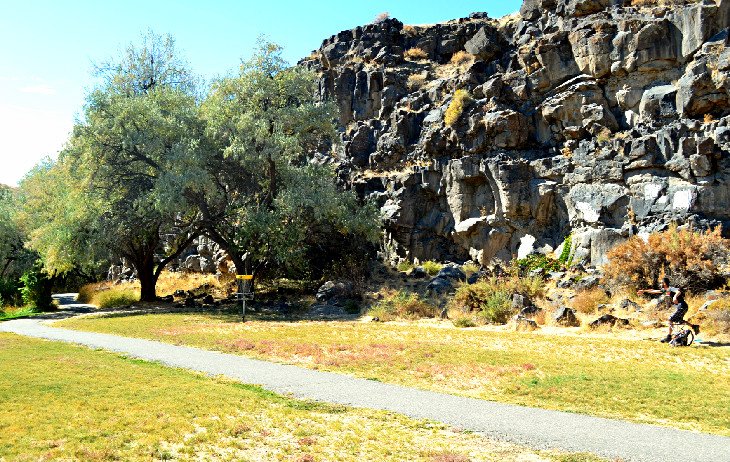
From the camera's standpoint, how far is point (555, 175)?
3164cm

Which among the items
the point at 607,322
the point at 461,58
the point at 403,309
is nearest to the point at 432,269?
the point at 403,309

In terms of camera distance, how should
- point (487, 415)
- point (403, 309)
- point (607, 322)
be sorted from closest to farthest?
point (487, 415), point (607, 322), point (403, 309)

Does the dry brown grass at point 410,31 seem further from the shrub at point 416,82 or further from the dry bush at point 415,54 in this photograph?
the shrub at point 416,82

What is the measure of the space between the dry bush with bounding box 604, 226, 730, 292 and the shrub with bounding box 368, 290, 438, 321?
676 cm

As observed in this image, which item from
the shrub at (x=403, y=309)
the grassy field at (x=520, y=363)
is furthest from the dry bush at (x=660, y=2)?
the grassy field at (x=520, y=363)

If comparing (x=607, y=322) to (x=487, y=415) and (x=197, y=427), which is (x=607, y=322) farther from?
(x=197, y=427)

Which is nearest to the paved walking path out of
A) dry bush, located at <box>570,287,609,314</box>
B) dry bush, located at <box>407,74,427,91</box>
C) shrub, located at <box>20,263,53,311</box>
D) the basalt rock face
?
dry bush, located at <box>570,287,609,314</box>

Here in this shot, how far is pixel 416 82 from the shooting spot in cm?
4244

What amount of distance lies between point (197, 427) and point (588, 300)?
15449 mm

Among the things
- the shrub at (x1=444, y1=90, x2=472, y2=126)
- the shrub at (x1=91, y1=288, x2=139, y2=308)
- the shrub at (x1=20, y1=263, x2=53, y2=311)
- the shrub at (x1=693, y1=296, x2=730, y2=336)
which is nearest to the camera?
the shrub at (x1=693, y1=296, x2=730, y2=336)

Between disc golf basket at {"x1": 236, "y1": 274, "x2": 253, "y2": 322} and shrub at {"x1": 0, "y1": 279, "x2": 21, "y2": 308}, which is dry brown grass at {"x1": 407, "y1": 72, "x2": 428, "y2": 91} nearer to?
disc golf basket at {"x1": 236, "y1": 274, "x2": 253, "y2": 322}

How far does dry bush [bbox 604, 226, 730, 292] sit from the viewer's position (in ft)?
61.8

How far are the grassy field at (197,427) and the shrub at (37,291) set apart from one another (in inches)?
903

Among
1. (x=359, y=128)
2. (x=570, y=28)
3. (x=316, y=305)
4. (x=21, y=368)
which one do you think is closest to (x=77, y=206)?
(x=316, y=305)
